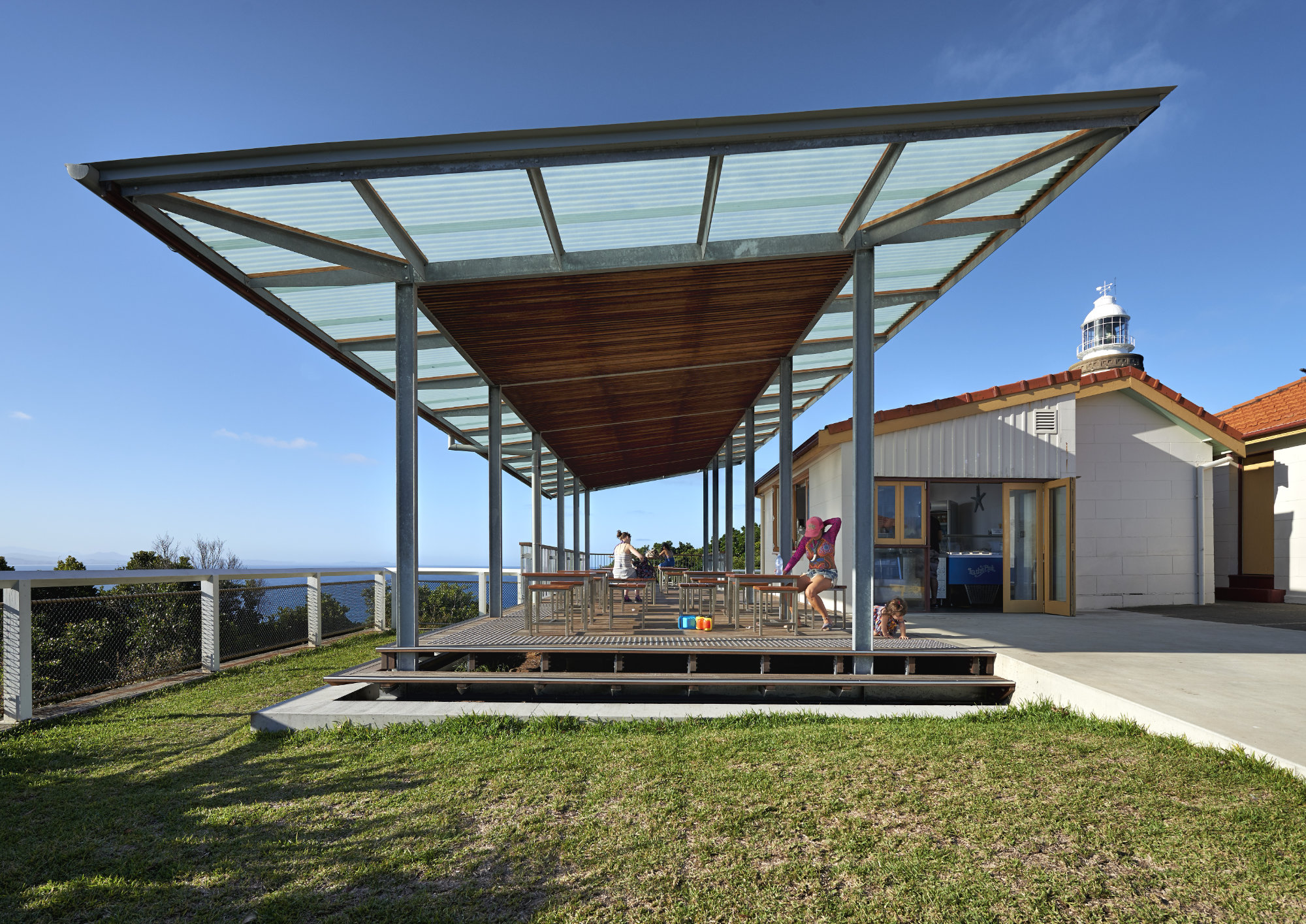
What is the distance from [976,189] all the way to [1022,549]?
7269 millimetres

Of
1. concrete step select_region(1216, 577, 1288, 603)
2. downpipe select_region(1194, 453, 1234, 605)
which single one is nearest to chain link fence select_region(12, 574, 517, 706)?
downpipe select_region(1194, 453, 1234, 605)

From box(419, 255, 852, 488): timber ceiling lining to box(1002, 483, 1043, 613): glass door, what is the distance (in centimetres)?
452

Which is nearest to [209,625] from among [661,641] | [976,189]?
[661,641]

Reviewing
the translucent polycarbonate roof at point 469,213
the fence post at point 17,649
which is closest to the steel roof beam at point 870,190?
the translucent polycarbonate roof at point 469,213

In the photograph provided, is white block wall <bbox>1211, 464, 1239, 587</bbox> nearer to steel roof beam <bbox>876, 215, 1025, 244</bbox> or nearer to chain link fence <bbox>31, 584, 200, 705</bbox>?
steel roof beam <bbox>876, 215, 1025, 244</bbox>

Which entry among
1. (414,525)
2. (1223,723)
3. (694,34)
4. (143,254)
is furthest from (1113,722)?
(694,34)

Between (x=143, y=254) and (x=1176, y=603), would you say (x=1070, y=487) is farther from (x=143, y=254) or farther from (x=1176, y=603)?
(x=143, y=254)

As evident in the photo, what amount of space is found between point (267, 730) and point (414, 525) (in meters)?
1.94

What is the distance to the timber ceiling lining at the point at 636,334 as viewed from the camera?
6.80m

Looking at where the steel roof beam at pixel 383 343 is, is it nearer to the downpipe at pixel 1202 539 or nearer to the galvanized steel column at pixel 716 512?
the galvanized steel column at pixel 716 512

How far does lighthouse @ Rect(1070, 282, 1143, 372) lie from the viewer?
26031 mm

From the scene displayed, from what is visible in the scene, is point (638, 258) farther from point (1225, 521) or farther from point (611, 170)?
point (1225, 521)

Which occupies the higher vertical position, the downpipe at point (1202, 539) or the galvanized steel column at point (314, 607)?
the downpipe at point (1202, 539)

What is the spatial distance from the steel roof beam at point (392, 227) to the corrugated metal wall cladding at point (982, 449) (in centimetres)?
739
